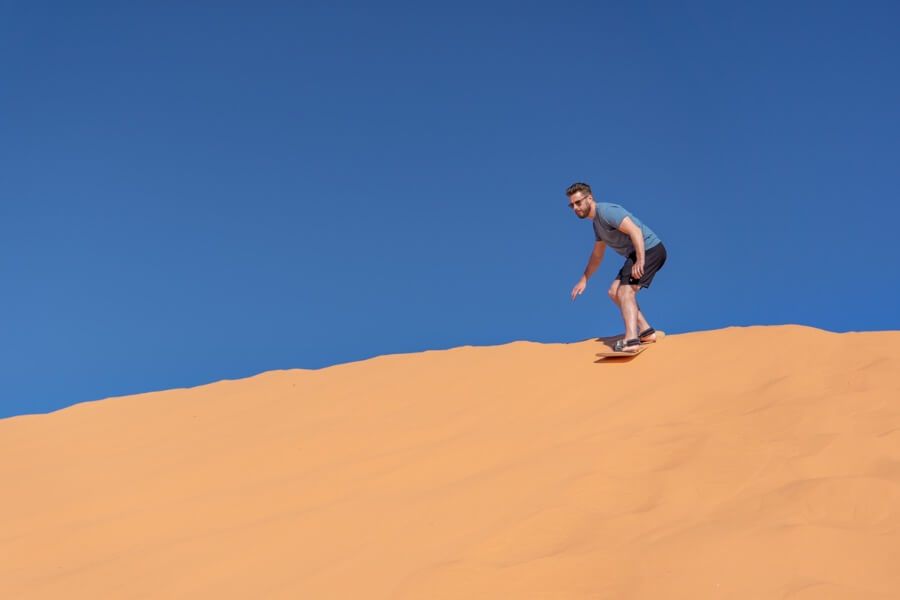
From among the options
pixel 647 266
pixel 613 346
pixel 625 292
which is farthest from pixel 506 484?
pixel 647 266

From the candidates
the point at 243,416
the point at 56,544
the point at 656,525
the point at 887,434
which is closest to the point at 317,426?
the point at 243,416

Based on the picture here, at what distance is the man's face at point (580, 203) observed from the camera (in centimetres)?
621

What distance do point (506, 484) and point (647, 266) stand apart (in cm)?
307

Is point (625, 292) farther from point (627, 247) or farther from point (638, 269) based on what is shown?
point (627, 247)

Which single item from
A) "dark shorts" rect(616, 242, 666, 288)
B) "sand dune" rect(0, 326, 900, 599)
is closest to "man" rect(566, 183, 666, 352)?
"dark shorts" rect(616, 242, 666, 288)

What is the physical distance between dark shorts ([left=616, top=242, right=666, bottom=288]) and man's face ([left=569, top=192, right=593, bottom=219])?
52 cm

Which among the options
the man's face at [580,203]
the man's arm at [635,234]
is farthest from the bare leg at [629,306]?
the man's face at [580,203]

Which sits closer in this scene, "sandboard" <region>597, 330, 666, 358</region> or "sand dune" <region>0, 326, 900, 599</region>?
"sand dune" <region>0, 326, 900, 599</region>

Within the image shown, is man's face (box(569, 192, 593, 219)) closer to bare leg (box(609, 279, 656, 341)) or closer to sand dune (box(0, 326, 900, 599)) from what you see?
bare leg (box(609, 279, 656, 341))

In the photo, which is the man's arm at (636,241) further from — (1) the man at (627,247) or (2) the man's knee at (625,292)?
(2) the man's knee at (625,292)

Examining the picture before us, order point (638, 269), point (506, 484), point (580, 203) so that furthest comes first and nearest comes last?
point (580, 203)
point (638, 269)
point (506, 484)

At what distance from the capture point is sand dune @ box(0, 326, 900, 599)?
8.92 feet

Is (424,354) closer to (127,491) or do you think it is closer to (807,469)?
(127,491)

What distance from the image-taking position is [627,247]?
20.6 feet
